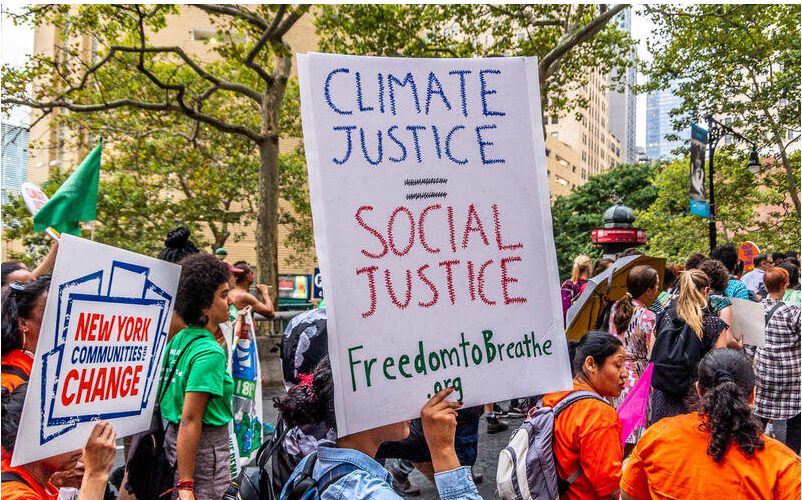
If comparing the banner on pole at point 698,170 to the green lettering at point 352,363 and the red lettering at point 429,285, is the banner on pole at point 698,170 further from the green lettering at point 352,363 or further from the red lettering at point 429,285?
the green lettering at point 352,363

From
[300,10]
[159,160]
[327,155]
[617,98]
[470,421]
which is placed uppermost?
[617,98]

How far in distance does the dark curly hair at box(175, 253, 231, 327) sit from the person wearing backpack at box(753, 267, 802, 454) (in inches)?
193

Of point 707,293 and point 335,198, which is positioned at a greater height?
point 335,198

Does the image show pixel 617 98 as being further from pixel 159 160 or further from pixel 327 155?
pixel 327 155

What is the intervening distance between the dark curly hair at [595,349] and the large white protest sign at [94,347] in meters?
1.93

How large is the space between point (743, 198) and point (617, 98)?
124 metres

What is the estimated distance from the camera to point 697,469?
224 centimetres

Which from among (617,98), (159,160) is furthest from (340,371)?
(617,98)

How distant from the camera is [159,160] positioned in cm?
1653

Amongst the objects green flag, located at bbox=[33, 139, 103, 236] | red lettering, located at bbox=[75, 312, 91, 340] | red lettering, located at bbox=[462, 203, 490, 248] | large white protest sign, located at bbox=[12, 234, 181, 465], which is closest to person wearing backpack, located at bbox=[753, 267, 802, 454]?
red lettering, located at bbox=[462, 203, 490, 248]

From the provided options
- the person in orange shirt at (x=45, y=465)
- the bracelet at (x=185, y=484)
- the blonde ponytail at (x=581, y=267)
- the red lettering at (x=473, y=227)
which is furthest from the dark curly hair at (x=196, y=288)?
the blonde ponytail at (x=581, y=267)

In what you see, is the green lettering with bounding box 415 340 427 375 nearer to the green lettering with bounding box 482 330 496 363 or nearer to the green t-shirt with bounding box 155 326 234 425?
the green lettering with bounding box 482 330 496 363

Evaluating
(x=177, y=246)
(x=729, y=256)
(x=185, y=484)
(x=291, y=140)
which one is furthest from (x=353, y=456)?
(x=291, y=140)

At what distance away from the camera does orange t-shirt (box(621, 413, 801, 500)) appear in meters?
2.12
